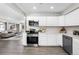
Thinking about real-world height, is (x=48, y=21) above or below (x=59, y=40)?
above

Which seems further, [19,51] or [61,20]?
[61,20]

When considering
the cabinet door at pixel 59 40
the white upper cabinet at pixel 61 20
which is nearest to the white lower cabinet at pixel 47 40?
the cabinet door at pixel 59 40

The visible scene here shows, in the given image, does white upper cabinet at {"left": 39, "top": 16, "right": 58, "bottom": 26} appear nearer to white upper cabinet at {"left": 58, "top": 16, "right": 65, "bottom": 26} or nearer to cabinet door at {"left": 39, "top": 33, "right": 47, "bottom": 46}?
white upper cabinet at {"left": 58, "top": 16, "right": 65, "bottom": 26}

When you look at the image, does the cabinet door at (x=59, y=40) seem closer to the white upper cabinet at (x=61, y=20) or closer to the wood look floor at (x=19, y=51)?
the white upper cabinet at (x=61, y=20)

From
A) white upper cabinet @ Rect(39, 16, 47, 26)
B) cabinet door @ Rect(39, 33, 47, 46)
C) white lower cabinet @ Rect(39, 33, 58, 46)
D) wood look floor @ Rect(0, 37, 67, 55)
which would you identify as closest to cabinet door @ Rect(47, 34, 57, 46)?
white lower cabinet @ Rect(39, 33, 58, 46)

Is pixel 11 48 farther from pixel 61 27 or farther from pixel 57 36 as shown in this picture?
pixel 61 27

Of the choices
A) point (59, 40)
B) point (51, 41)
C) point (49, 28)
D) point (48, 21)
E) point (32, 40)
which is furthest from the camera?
point (49, 28)

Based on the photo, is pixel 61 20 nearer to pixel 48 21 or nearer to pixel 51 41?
pixel 48 21

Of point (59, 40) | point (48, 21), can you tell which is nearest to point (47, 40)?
point (59, 40)

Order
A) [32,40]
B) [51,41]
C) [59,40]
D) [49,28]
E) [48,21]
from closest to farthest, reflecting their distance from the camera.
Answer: [59,40] → [32,40] → [51,41] → [48,21] → [49,28]

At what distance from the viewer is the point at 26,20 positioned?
258 inches

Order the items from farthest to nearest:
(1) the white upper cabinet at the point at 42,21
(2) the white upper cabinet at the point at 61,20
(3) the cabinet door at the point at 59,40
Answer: (1) the white upper cabinet at the point at 42,21 → (2) the white upper cabinet at the point at 61,20 → (3) the cabinet door at the point at 59,40

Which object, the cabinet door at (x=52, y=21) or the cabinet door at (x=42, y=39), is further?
the cabinet door at (x=52, y=21)
